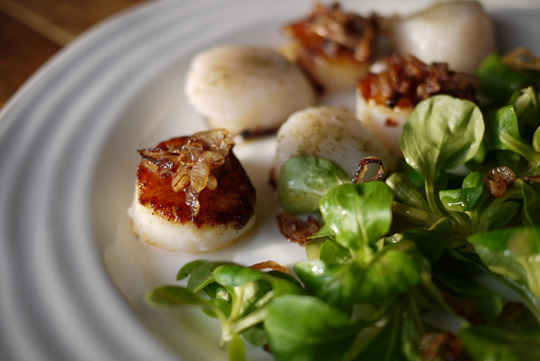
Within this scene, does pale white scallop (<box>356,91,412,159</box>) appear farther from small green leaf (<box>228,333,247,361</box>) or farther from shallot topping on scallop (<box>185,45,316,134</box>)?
small green leaf (<box>228,333,247,361</box>)

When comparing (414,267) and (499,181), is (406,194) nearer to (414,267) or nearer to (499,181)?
(499,181)

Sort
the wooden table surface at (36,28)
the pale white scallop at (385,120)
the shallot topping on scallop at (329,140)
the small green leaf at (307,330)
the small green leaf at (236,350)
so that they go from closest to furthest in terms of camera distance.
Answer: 1. the small green leaf at (307,330)
2. the small green leaf at (236,350)
3. the shallot topping on scallop at (329,140)
4. the pale white scallop at (385,120)
5. the wooden table surface at (36,28)

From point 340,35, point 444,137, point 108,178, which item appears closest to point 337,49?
point 340,35

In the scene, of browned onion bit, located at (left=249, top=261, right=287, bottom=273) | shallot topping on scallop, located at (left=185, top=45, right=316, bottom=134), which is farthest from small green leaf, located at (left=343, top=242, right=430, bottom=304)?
shallot topping on scallop, located at (left=185, top=45, right=316, bottom=134)

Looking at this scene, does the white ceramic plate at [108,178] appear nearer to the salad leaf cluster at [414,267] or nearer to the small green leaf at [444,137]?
the salad leaf cluster at [414,267]

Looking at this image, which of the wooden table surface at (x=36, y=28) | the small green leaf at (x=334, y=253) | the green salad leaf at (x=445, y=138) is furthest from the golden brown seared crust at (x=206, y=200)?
the wooden table surface at (x=36, y=28)

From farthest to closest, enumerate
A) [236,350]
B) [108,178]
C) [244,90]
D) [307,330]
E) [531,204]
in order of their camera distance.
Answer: [244,90], [108,178], [531,204], [236,350], [307,330]

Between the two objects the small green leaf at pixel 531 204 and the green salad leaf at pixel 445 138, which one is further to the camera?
the green salad leaf at pixel 445 138
